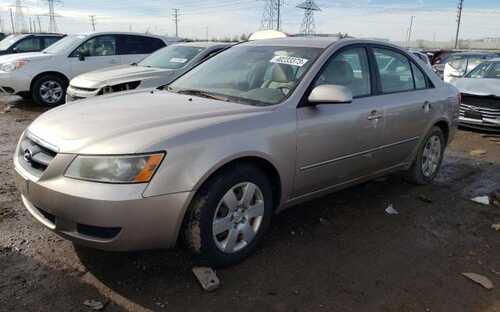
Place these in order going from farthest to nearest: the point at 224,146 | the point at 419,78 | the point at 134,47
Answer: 1. the point at 134,47
2. the point at 419,78
3. the point at 224,146

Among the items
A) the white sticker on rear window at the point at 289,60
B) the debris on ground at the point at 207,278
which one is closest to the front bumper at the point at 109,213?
the debris on ground at the point at 207,278

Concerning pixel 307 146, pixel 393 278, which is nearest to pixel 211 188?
pixel 307 146

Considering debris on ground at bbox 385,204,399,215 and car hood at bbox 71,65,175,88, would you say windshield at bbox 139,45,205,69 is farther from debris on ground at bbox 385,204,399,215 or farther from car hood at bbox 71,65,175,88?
debris on ground at bbox 385,204,399,215

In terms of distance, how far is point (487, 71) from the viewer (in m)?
9.74

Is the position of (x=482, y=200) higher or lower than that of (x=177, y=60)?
lower

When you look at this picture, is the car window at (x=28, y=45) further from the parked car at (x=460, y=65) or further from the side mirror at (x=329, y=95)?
the side mirror at (x=329, y=95)

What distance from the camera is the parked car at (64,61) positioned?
32.9 ft

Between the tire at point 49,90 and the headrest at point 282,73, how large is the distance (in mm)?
8036

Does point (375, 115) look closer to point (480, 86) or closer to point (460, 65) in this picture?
point (480, 86)

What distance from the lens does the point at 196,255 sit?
10.0ft

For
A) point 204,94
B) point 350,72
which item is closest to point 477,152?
point 350,72

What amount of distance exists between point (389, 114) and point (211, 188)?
2.17 metres

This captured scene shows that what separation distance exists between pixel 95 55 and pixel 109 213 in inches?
352

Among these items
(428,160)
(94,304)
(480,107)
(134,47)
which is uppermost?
(134,47)
